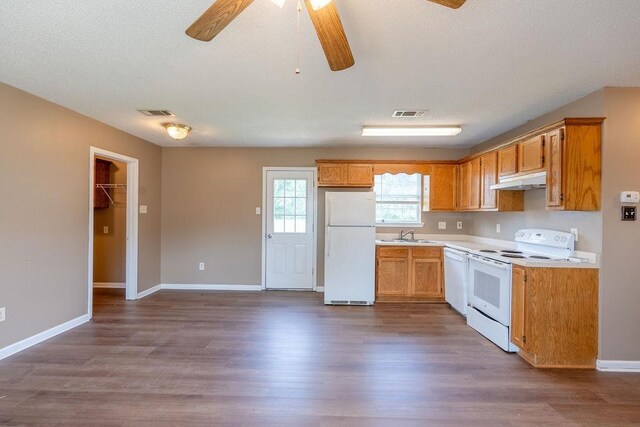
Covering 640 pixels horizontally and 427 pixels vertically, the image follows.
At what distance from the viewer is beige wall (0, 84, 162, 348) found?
2785 mm

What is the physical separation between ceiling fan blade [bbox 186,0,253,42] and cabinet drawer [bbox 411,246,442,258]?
380 cm

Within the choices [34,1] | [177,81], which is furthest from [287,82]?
[34,1]

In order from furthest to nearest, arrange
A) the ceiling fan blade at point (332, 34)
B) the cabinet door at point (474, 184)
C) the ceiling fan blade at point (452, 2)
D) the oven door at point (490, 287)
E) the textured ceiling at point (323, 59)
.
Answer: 1. the cabinet door at point (474, 184)
2. the oven door at point (490, 287)
3. the textured ceiling at point (323, 59)
4. the ceiling fan blade at point (332, 34)
5. the ceiling fan blade at point (452, 2)

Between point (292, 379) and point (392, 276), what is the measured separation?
2.48m

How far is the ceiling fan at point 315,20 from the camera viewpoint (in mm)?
1407

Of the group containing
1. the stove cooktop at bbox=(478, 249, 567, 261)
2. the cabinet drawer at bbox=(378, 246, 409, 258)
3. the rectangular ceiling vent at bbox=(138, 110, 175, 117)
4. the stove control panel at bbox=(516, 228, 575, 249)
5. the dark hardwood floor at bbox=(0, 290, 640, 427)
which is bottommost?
the dark hardwood floor at bbox=(0, 290, 640, 427)

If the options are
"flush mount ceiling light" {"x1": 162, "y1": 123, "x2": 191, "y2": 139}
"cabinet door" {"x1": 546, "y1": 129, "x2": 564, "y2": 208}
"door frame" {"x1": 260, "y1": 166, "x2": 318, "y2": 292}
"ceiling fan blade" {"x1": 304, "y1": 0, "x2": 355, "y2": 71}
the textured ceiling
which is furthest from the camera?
"door frame" {"x1": 260, "y1": 166, "x2": 318, "y2": 292}

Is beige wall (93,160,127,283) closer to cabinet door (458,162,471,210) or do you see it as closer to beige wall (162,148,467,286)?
beige wall (162,148,467,286)

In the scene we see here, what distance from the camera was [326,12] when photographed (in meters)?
1.49

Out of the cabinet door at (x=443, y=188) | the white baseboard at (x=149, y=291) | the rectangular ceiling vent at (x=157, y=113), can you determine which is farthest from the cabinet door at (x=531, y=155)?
the white baseboard at (x=149, y=291)

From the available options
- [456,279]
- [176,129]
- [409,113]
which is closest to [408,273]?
[456,279]

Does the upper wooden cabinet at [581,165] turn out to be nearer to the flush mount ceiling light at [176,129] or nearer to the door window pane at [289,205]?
the door window pane at [289,205]

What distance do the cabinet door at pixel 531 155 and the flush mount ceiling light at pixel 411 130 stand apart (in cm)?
83

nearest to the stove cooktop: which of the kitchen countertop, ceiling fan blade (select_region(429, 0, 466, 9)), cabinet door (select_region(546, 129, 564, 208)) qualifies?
the kitchen countertop
